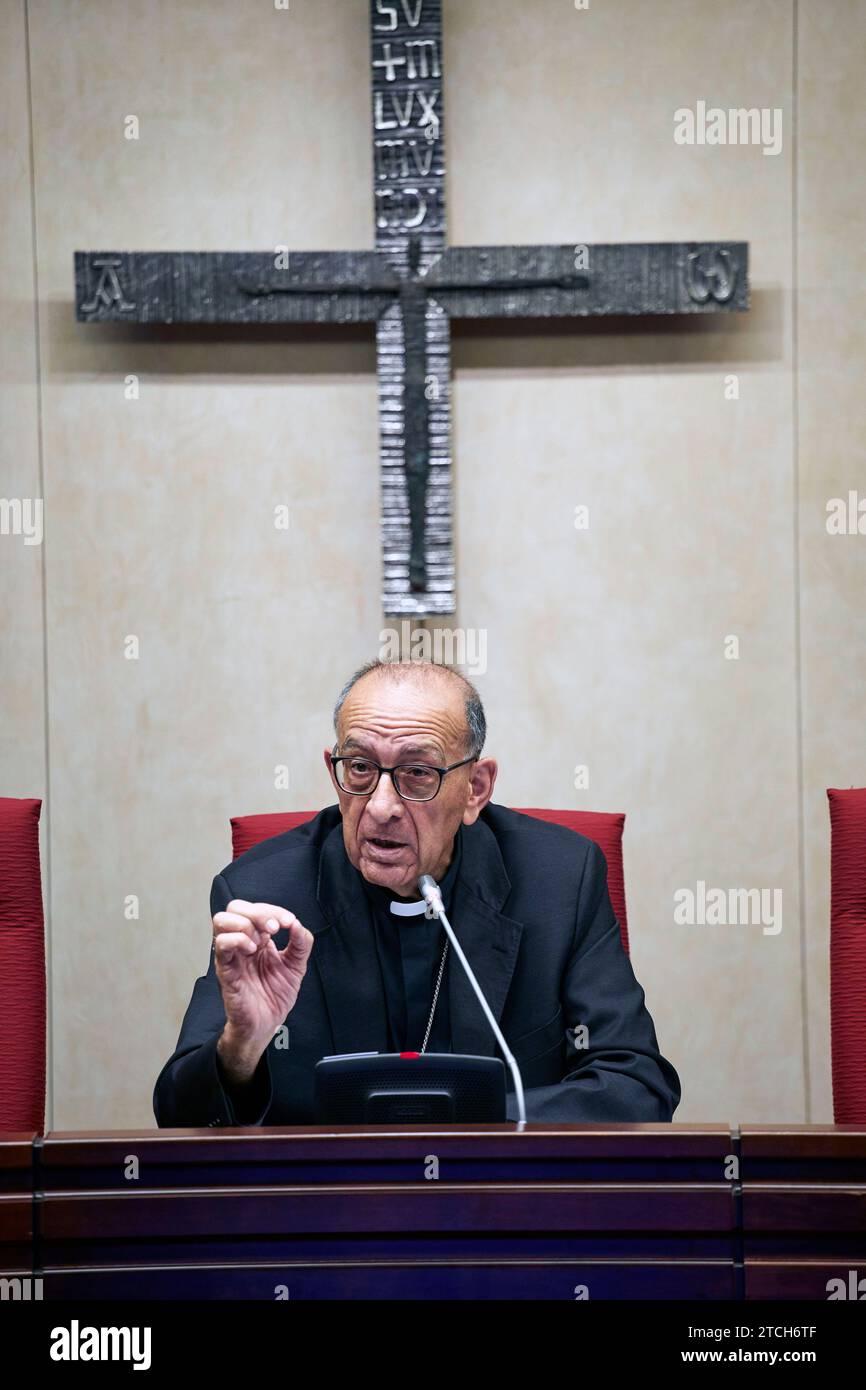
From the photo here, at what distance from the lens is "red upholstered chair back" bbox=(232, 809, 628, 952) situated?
2.22 m

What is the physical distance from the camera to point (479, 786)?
2.00 m

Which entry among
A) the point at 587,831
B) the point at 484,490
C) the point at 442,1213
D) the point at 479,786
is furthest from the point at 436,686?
the point at 484,490

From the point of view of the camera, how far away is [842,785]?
2939 millimetres

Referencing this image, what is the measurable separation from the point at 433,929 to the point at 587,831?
0.37m

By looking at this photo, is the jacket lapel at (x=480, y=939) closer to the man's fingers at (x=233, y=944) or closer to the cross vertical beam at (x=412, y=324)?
the man's fingers at (x=233, y=944)

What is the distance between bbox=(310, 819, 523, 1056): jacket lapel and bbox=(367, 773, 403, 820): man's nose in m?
0.22

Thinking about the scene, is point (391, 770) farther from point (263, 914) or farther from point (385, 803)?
point (263, 914)

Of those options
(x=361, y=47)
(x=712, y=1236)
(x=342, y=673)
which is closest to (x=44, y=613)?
(x=342, y=673)

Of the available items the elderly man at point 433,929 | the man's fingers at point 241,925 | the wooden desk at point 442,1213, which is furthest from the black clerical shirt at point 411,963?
the wooden desk at point 442,1213

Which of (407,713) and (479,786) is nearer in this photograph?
(407,713)

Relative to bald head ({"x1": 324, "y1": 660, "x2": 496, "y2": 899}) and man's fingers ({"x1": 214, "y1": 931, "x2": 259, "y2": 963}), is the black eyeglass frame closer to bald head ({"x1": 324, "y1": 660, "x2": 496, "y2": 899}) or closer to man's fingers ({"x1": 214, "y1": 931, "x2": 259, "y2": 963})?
bald head ({"x1": 324, "y1": 660, "x2": 496, "y2": 899})

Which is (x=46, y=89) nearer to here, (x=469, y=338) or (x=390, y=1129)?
(x=469, y=338)

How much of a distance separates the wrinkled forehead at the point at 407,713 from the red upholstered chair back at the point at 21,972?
1.96 feet

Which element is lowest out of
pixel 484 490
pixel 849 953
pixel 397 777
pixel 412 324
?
pixel 849 953
